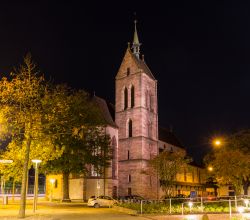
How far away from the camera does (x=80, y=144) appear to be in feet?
156

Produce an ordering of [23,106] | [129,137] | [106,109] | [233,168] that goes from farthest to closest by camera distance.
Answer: [106,109] < [129,137] < [233,168] < [23,106]

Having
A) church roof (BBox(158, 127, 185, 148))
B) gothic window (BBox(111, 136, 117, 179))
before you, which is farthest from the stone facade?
church roof (BBox(158, 127, 185, 148))

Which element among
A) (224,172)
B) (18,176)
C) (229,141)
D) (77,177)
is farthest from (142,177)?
(18,176)

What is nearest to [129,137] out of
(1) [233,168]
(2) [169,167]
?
(2) [169,167]

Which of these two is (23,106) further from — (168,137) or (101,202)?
(168,137)

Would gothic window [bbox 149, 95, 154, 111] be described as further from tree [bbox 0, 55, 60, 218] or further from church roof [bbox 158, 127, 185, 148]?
tree [bbox 0, 55, 60, 218]

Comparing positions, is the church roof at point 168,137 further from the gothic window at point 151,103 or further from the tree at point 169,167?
the tree at point 169,167

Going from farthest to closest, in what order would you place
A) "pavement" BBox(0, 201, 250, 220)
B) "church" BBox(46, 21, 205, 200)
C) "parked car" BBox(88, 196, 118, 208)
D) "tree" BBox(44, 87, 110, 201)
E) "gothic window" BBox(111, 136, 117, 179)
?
1. "gothic window" BBox(111, 136, 117, 179)
2. "church" BBox(46, 21, 205, 200)
3. "tree" BBox(44, 87, 110, 201)
4. "parked car" BBox(88, 196, 118, 208)
5. "pavement" BBox(0, 201, 250, 220)

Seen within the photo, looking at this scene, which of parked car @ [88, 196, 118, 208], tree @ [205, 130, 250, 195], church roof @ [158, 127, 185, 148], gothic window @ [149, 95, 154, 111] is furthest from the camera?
church roof @ [158, 127, 185, 148]

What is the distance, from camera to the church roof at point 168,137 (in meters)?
87.6

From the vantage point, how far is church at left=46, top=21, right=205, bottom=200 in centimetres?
5978

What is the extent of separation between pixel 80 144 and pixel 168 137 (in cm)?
4746

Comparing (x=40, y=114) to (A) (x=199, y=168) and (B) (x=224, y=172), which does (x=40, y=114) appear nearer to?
(B) (x=224, y=172)

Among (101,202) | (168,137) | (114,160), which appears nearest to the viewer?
(101,202)
